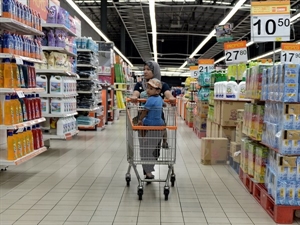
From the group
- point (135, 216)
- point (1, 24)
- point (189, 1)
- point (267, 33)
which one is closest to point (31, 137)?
point (1, 24)

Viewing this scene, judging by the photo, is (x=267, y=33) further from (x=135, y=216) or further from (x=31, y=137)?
(x=31, y=137)

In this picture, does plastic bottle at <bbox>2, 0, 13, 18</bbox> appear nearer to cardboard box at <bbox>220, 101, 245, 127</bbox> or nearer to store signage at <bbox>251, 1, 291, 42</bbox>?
store signage at <bbox>251, 1, 291, 42</bbox>

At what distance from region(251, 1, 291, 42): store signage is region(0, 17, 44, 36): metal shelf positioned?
11.2 feet

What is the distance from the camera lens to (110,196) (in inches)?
180

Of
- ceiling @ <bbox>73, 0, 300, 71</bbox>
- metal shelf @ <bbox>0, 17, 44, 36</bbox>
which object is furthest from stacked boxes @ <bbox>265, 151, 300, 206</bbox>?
ceiling @ <bbox>73, 0, 300, 71</bbox>

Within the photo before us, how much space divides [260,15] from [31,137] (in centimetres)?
404

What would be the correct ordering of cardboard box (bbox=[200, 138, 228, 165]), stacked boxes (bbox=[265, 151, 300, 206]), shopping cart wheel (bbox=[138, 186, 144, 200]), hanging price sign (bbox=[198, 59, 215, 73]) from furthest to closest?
hanging price sign (bbox=[198, 59, 215, 73]) < cardboard box (bbox=[200, 138, 228, 165]) < shopping cart wheel (bbox=[138, 186, 144, 200]) < stacked boxes (bbox=[265, 151, 300, 206])

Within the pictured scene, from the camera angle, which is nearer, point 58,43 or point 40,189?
point 40,189

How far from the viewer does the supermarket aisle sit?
3828mm

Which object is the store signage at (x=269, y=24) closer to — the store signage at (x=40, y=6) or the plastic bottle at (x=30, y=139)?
the plastic bottle at (x=30, y=139)

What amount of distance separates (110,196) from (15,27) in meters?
2.89

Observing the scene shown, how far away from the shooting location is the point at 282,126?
3.72m

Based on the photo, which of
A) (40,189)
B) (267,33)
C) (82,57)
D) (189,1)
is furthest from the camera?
(189,1)

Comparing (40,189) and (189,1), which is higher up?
(189,1)
